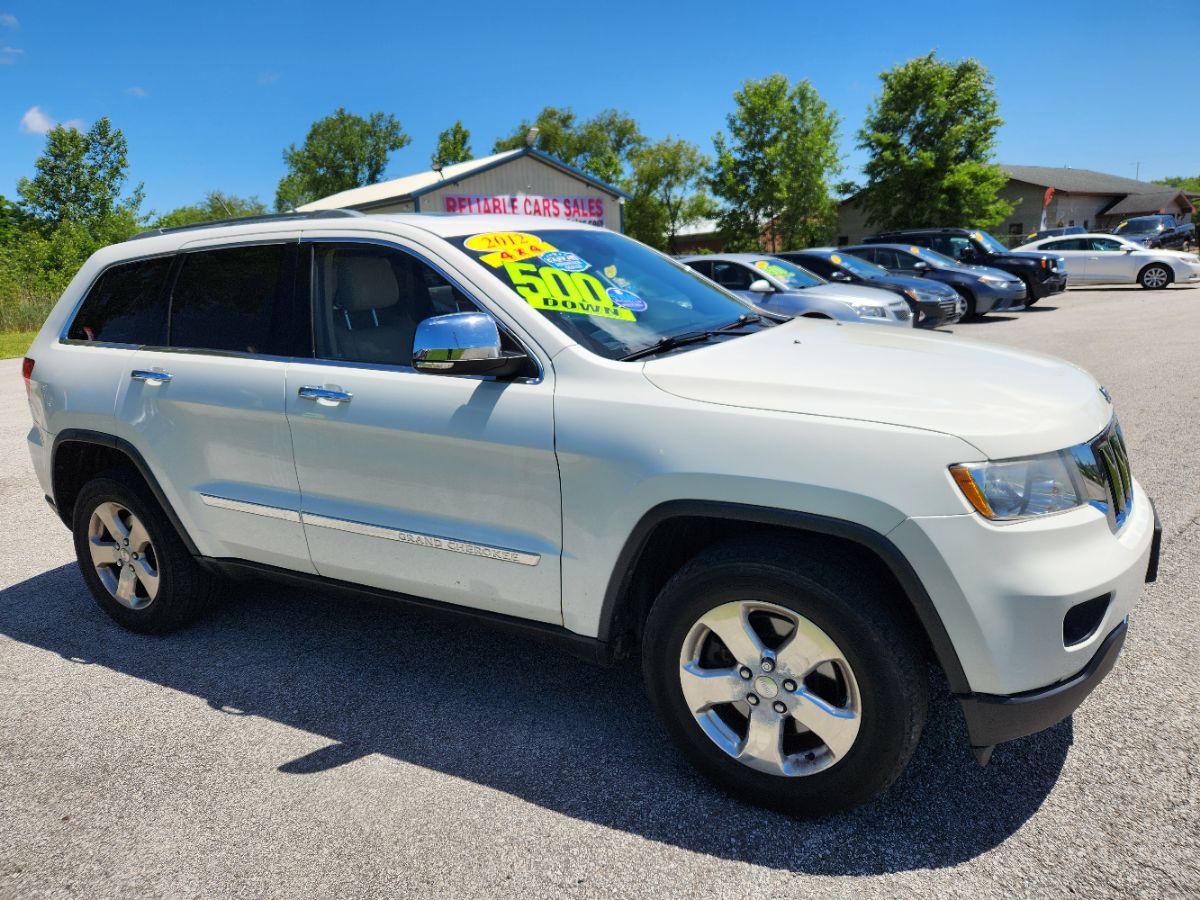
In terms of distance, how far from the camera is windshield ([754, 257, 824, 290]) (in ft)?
38.8

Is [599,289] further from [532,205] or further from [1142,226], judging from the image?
[1142,226]

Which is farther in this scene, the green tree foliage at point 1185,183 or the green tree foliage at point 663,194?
the green tree foliage at point 1185,183

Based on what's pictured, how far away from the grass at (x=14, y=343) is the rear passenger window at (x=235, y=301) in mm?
17807

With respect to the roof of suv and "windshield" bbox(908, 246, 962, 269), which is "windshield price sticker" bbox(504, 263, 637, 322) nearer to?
the roof of suv

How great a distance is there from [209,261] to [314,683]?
73.3 inches

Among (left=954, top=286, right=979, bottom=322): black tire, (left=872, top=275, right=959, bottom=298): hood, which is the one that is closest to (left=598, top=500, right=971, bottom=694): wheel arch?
(left=872, top=275, right=959, bottom=298): hood

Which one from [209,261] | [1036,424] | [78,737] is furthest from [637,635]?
[209,261]

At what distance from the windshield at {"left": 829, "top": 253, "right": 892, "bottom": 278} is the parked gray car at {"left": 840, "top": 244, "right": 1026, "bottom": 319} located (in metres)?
0.91

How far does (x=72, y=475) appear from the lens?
416 centimetres

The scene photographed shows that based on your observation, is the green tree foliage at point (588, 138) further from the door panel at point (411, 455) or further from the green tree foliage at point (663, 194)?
the door panel at point (411, 455)

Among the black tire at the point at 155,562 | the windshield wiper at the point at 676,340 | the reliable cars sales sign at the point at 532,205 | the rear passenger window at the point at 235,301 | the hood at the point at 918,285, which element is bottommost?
the black tire at the point at 155,562

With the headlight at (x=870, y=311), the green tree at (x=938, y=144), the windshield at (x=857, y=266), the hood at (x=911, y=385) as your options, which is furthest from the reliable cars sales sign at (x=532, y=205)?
the hood at (x=911, y=385)

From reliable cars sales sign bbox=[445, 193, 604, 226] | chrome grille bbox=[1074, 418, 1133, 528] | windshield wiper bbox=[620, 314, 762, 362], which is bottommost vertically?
chrome grille bbox=[1074, 418, 1133, 528]

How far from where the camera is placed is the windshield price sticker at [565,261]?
313 cm
